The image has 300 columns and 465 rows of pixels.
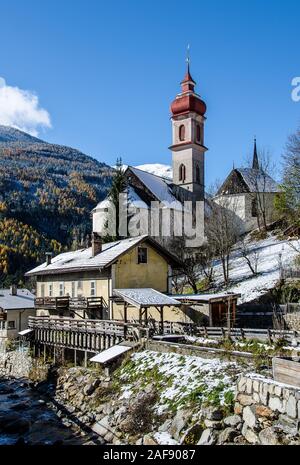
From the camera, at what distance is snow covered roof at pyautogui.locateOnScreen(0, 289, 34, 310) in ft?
137

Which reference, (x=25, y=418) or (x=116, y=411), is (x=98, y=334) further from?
(x=116, y=411)

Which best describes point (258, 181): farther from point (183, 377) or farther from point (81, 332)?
point (183, 377)

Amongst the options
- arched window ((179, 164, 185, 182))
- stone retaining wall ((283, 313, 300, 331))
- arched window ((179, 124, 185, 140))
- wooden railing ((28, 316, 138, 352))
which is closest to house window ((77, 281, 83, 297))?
wooden railing ((28, 316, 138, 352))

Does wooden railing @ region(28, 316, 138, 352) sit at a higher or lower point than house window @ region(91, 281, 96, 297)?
lower

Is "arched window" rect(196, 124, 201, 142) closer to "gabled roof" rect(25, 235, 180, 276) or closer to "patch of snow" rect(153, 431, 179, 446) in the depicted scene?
"gabled roof" rect(25, 235, 180, 276)

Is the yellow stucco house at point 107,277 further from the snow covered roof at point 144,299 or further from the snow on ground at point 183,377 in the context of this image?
the snow on ground at point 183,377

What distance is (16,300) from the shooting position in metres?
44.6

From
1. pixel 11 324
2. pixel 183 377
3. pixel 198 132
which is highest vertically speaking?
pixel 198 132

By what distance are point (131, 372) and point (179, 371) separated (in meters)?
3.43

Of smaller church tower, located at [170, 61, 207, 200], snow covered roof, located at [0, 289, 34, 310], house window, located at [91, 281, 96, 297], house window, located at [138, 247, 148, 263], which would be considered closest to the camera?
house window, located at [91, 281, 96, 297]

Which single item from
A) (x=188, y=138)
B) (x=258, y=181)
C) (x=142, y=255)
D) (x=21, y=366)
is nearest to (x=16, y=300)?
(x=21, y=366)

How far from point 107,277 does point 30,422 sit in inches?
489

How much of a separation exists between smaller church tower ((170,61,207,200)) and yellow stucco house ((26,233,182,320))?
37172 millimetres

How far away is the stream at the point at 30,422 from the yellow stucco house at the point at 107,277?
7343 millimetres
